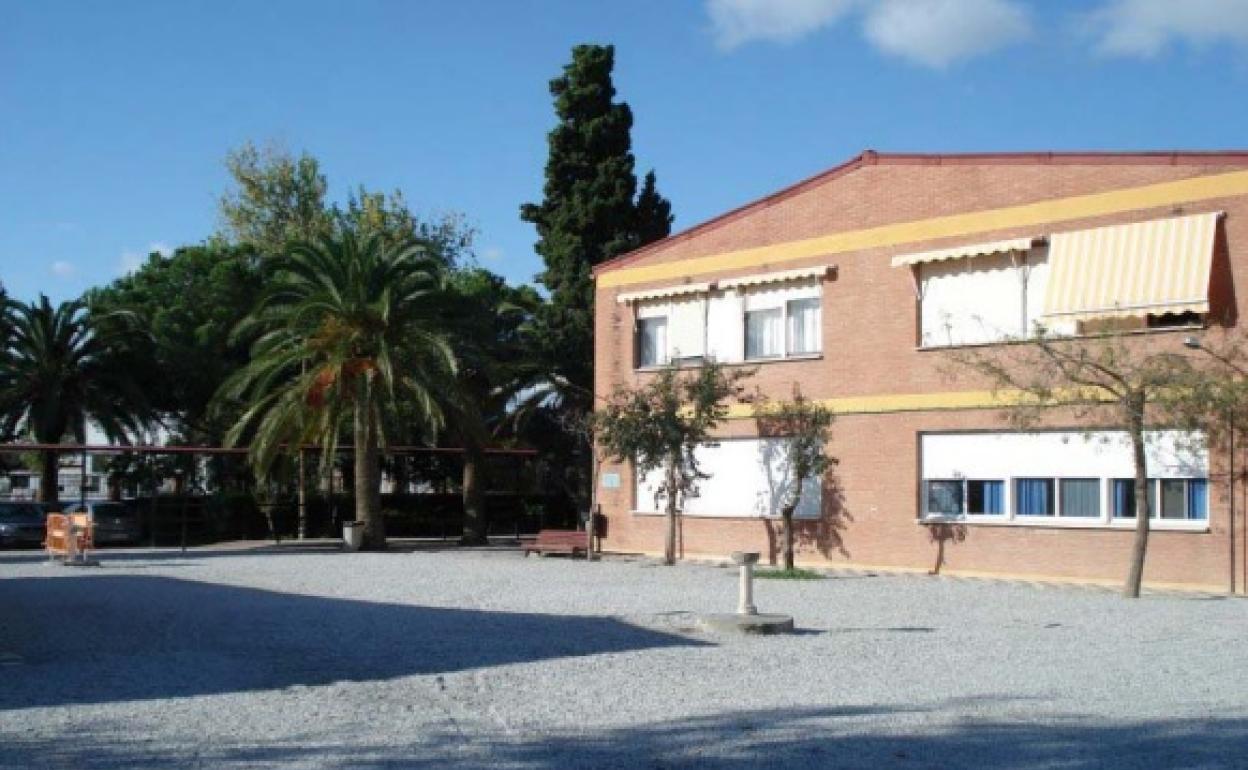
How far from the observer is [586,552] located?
3341cm

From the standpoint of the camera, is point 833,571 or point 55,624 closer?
point 55,624

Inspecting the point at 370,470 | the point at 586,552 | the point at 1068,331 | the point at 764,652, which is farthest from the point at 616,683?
the point at 370,470

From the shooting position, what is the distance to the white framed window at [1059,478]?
24.3 meters

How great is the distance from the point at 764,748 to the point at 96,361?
133ft

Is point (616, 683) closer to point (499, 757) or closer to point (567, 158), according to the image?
point (499, 757)

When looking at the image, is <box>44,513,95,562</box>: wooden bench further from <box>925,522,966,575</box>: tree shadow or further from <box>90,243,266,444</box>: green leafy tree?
<box>925,522,966,575</box>: tree shadow

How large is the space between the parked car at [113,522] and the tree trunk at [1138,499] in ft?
94.8

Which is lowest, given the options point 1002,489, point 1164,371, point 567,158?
point 1002,489

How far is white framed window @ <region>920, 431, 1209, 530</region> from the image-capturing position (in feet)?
79.9

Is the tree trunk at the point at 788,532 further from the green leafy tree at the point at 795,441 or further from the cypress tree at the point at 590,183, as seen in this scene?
the cypress tree at the point at 590,183

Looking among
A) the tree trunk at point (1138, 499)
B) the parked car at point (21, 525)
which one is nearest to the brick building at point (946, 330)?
the tree trunk at point (1138, 499)

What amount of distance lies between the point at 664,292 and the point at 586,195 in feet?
41.2

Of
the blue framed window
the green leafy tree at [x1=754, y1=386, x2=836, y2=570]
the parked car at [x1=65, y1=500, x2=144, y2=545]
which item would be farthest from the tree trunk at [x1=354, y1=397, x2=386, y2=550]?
the blue framed window

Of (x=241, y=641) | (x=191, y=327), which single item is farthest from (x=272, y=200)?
(x=241, y=641)
